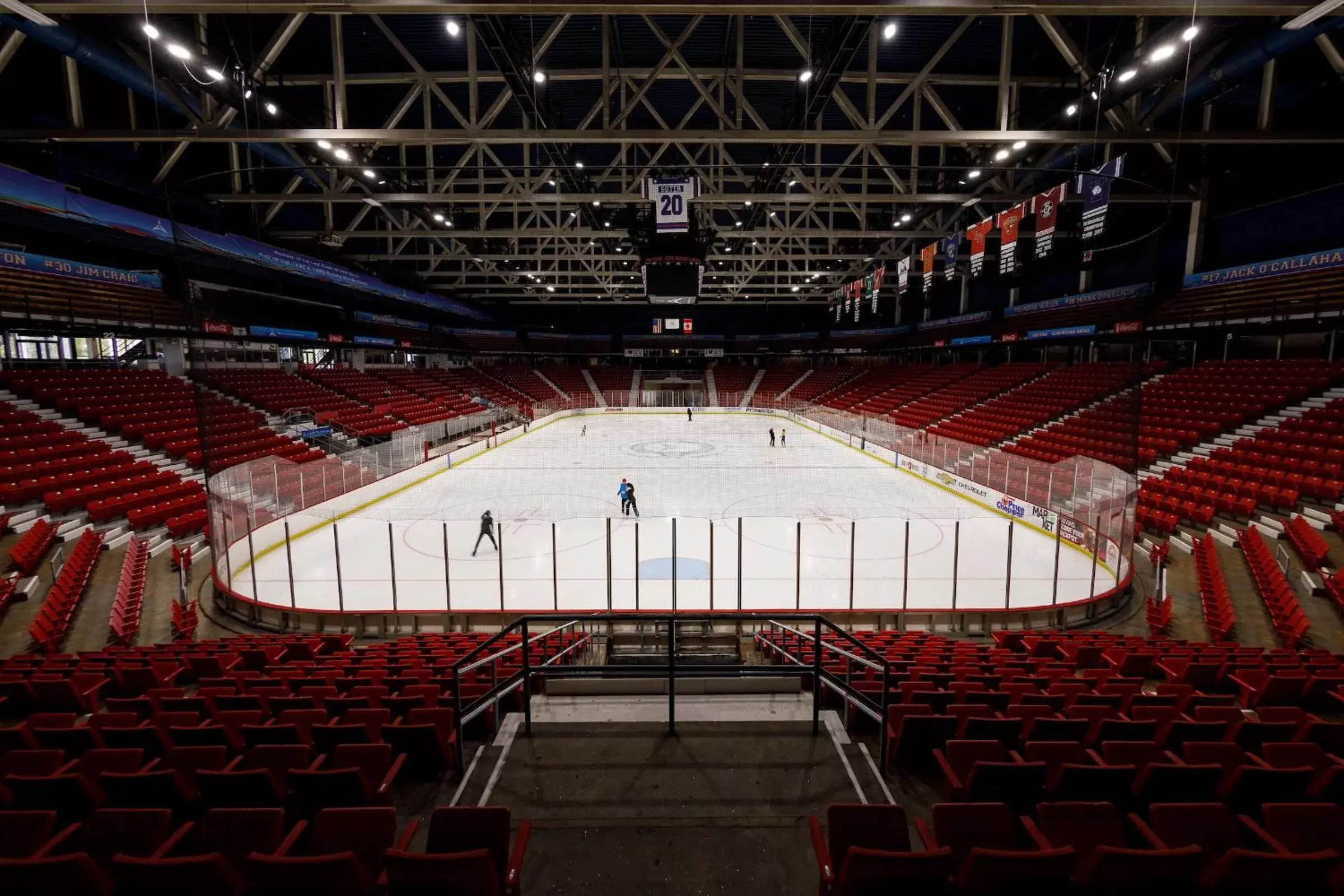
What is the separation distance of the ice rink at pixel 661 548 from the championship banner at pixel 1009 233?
6244mm

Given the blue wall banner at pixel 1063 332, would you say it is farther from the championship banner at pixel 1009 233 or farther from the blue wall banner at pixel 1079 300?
the championship banner at pixel 1009 233

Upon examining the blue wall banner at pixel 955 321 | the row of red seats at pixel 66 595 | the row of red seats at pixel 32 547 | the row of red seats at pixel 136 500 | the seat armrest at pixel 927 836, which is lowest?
the row of red seats at pixel 66 595

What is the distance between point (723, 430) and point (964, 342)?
1472 cm

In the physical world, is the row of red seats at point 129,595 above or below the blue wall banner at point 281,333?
below

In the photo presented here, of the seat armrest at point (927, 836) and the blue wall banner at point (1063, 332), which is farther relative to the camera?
the blue wall banner at point (1063, 332)

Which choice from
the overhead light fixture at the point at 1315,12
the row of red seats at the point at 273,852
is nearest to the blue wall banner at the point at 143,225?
the row of red seats at the point at 273,852

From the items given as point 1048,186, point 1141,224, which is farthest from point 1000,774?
point 1141,224

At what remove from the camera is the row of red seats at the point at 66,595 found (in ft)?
25.8

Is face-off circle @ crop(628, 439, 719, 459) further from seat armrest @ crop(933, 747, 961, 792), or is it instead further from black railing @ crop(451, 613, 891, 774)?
seat armrest @ crop(933, 747, 961, 792)

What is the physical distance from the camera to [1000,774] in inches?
125

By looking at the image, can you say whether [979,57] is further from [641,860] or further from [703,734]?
[641,860]

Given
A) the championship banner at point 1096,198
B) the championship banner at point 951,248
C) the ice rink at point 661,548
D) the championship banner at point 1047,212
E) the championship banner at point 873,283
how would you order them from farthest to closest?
the championship banner at point 873,283 < the championship banner at point 951,248 < the championship banner at point 1047,212 < the championship banner at point 1096,198 < the ice rink at point 661,548

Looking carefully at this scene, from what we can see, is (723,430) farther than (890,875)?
Yes

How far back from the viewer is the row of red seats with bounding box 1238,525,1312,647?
25.7ft
